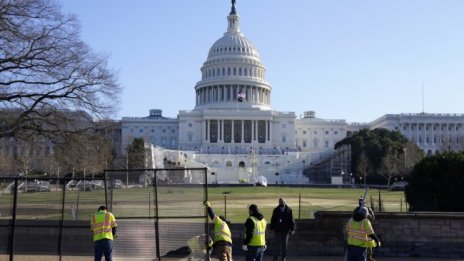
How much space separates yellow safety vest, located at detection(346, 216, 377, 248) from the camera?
13297 mm

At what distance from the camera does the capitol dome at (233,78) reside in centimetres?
15962

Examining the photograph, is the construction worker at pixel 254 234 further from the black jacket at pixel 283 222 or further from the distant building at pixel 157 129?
the distant building at pixel 157 129

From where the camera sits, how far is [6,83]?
88.5 ft

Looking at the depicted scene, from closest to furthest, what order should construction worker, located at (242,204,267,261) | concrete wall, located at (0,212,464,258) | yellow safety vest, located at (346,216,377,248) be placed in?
1. yellow safety vest, located at (346,216,377,248)
2. construction worker, located at (242,204,267,261)
3. concrete wall, located at (0,212,464,258)

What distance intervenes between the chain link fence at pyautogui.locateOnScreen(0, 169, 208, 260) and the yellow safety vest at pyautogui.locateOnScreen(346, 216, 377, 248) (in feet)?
11.3

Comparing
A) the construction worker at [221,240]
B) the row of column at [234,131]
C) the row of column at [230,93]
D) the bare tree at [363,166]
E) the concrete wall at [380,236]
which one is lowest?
the concrete wall at [380,236]

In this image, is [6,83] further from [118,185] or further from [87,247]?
[118,185]

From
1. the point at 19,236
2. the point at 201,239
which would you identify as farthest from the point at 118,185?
the point at 19,236

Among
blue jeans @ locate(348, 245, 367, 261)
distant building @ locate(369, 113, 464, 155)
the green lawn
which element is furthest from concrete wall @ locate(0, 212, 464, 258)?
distant building @ locate(369, 113, 464, 155)

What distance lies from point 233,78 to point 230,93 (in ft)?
15.0

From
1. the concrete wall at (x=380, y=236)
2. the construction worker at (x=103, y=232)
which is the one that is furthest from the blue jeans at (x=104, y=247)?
the concrete wall at (x=380, y=236)

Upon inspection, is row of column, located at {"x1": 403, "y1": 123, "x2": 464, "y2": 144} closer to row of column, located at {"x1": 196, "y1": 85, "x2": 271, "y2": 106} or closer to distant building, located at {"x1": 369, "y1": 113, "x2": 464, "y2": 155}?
distant building, located at {"x1": 369, "y1": 113, "x2": 464, "y2": 155}

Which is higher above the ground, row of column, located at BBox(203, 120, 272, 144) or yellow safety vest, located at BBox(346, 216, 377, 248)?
row of column, located at BBox(203, 120, 272, 144)

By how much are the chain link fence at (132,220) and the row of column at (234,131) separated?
12758 cm
